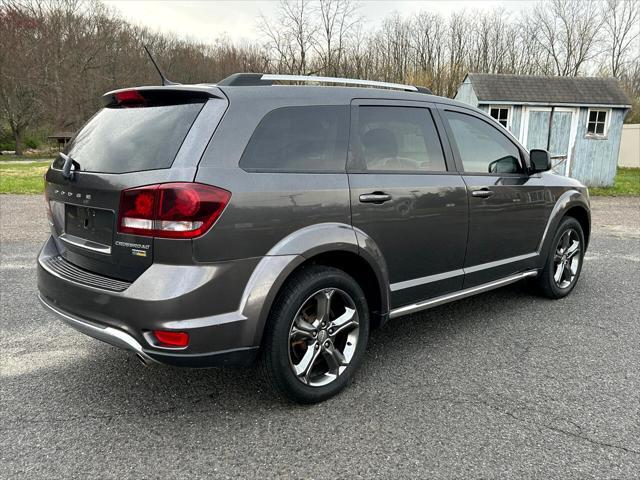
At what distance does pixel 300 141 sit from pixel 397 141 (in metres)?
0.81

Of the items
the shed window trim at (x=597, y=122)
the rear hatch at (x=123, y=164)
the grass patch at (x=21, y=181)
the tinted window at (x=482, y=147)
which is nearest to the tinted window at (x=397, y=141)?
the tinted window at (x=482, y=147)

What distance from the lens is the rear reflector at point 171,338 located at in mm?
2352

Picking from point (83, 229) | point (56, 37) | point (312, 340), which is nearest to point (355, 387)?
point (312, 340)

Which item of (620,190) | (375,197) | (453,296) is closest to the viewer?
(375,197)

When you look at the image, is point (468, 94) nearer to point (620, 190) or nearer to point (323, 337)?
point (620, 190)

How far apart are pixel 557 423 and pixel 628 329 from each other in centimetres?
186

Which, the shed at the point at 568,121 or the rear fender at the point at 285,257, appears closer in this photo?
the rear fender at the point at 285,257

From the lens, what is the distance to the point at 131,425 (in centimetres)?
263

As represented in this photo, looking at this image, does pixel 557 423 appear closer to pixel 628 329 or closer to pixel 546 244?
pixel 628 329

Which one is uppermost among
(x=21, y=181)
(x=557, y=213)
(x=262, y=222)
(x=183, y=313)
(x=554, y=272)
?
(x=262, y=222)

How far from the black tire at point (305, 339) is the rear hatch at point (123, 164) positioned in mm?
738

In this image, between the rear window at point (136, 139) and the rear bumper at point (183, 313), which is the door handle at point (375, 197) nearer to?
the rear bumper at point (183, 313)

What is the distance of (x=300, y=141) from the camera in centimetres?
281

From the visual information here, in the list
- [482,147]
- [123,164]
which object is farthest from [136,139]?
[482,147]
